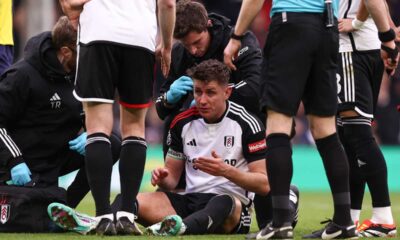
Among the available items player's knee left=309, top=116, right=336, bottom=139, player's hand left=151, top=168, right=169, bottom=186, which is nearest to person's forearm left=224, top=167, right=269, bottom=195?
player's hand left=151, top=168, right=169, bottom=186

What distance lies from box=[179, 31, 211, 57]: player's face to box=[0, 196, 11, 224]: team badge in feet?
5.59

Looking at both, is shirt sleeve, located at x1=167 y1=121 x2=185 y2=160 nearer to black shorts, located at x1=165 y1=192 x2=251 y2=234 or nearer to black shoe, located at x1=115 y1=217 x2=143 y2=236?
black shorts, located at x1=165 y1=192 x2=251 y2=234

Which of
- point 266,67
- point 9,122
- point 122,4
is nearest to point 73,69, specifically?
point 9,122

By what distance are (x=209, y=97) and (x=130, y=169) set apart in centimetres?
85

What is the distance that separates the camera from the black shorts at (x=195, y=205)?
683 centimetres

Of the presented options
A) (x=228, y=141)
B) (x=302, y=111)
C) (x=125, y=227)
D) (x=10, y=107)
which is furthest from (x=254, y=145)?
(x=302, y=111)

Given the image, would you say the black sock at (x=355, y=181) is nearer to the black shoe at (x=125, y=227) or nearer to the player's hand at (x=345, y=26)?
the player's hand at (x=345, y=26)

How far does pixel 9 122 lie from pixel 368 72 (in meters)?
2.48

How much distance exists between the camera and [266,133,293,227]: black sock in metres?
5.67

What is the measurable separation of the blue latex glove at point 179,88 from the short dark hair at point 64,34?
0.79 m

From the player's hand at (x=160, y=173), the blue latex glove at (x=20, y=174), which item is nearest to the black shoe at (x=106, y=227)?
the player's hand at (x=160, y=173)

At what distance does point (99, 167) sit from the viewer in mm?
6113

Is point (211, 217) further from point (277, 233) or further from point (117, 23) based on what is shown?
point (117, 23)

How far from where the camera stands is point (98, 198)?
6.13 m
